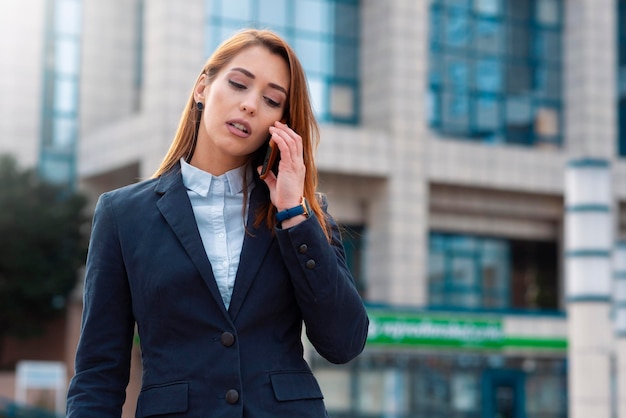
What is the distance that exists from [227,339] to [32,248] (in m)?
34.9

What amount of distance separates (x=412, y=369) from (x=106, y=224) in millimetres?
29927

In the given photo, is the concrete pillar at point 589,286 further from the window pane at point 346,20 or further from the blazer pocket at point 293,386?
the window pane at point 346,20

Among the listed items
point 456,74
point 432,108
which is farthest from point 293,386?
point 456,74

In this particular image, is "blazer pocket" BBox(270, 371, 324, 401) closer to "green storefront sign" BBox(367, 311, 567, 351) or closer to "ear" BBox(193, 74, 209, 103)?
"ear" BBox(193, 74, 209, 103)

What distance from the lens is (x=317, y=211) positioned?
2557 mm

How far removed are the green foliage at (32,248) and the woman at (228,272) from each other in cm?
3341

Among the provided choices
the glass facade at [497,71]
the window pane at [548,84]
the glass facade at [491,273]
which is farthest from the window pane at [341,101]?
the window pane at [548,84]

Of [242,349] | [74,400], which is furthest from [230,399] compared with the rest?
[74,400]

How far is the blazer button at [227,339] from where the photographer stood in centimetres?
231

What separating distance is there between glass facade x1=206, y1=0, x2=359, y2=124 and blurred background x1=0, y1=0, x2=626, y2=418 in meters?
0.07

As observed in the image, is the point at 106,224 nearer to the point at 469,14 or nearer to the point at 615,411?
the point at 615,411

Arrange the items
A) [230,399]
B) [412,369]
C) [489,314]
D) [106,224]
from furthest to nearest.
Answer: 1. [489,314]
2. [412,369]
3. [106,224]
4. [230,399]

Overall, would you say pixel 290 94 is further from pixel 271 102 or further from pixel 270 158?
pixel 270 158

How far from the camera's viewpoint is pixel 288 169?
96.8 inches
